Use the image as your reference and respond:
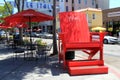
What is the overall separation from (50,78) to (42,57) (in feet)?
21.8

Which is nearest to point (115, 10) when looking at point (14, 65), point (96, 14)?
point (96, 14)

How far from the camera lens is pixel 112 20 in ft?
170

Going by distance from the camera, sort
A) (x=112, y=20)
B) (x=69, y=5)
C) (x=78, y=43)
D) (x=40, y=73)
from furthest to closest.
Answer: (x=69, y=5), (x=112, y=20), (x=78, y=43), (x=40, y=73)

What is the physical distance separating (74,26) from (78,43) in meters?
1.86

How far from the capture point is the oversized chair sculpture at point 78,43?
11715 millimetres

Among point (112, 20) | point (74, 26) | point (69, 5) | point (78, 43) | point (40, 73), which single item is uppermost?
point (69, 5)

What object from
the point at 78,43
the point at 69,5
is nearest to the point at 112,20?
the point at 69,5

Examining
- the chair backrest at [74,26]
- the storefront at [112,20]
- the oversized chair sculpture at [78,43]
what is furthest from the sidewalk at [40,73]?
the storefront at [112,20]

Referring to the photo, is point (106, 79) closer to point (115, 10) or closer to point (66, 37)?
point (66, 37)

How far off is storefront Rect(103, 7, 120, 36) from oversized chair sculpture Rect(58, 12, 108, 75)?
36279 millimetres

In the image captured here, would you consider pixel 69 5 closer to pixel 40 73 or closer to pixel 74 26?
pixel 74 26

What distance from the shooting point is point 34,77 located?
37.2 ft

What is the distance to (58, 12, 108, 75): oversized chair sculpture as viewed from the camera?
1171 cm

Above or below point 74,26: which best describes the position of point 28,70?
below
